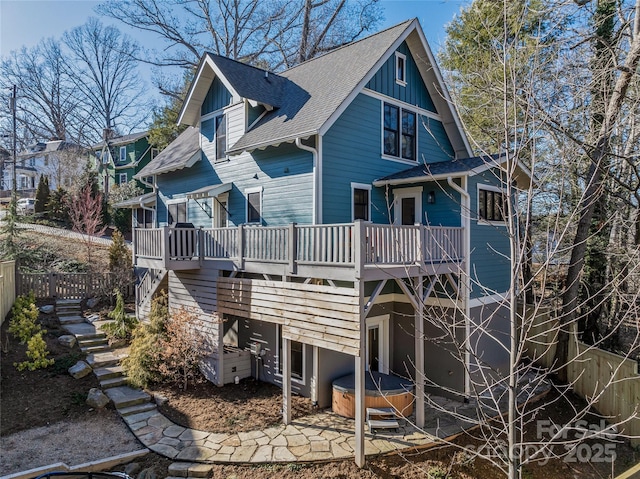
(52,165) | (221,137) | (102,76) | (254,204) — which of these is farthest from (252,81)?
(52,165)

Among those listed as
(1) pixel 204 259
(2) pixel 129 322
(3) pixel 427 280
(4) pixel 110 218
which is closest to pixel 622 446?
(3) pixel 427 280

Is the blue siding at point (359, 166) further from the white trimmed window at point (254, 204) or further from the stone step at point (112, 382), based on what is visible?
the stone step at point (112, 382)

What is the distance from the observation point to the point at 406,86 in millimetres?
12203

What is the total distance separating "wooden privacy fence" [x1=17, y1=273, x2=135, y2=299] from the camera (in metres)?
14.8

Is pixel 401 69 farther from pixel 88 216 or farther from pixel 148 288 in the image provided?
pixel 88 216

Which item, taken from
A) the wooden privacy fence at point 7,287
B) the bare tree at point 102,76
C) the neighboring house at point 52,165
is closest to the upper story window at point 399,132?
the wooden privacy fence at point 7,287

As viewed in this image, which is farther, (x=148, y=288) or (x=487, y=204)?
(x=148, y=288)

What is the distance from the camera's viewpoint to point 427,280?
409 inches

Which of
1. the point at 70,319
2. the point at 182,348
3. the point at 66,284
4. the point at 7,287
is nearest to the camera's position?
the point at 182,348

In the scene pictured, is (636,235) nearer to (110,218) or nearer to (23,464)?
(23,464)

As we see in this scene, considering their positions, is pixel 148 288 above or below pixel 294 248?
below

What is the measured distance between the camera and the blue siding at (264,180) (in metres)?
10.3

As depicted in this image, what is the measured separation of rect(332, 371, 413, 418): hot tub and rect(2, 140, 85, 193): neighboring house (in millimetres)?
30145

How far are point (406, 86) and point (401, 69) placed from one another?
542 millimetres
